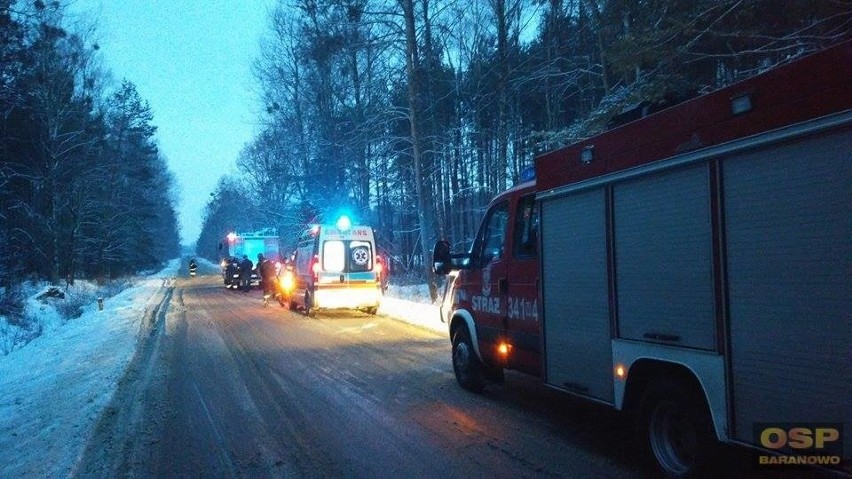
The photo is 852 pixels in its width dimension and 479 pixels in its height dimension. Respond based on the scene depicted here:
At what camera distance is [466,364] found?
8367mm

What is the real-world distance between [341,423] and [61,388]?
4458 millimetres

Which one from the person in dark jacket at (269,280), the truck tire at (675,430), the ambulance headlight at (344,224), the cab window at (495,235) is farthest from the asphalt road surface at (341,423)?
the person in dark jacket at (269,280)

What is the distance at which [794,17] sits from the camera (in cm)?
1009

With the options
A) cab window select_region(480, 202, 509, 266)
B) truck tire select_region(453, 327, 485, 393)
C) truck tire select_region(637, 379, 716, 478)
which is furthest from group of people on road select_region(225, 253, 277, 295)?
truck tire select_region(637, 379, 716, 478)

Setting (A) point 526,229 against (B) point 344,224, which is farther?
(B) point 344,224

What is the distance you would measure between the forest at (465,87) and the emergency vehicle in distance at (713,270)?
1139 mm

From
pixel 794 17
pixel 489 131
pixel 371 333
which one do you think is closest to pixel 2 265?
pixel 371 333

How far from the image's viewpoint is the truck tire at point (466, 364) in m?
8.22

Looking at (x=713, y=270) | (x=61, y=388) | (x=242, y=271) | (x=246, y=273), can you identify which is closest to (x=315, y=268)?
(x=61, y=388)

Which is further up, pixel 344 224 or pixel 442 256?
pixel 344 224

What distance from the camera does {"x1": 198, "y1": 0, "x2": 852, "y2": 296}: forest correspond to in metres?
10.7

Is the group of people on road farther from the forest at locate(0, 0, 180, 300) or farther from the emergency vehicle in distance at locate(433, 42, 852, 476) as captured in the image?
the emergency vehicle in distance at locate(433, 42, 852, 476)

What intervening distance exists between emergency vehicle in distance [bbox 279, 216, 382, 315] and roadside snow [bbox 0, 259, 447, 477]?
3.70 ft

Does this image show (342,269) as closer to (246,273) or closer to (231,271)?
(246,273)
